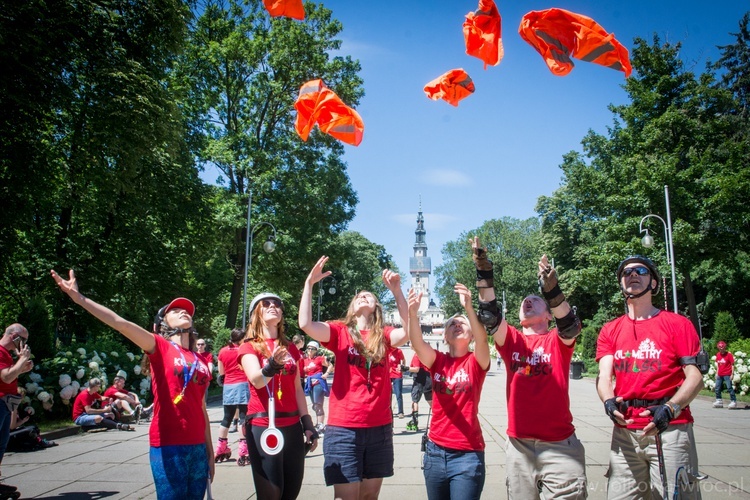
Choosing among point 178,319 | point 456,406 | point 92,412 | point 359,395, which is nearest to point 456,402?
point 456,406

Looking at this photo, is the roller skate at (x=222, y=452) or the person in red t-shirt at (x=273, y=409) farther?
the roller skate at (x=222, y=452)

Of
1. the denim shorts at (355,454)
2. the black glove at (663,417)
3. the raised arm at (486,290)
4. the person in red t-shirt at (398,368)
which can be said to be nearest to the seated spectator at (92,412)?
the person in red t-shirt at (398,368)

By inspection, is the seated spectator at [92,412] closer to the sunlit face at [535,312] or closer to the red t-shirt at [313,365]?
the red t-shirt at [313,365]

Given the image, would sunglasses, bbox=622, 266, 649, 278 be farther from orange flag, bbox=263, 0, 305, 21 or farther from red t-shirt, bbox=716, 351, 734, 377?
red t-shirt, bbox=716, 351, 734, 377

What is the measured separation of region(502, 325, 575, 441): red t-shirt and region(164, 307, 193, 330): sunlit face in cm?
227

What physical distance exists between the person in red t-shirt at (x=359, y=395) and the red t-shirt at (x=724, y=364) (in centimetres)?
1512

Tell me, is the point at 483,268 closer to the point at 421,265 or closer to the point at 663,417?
the point at 663,417

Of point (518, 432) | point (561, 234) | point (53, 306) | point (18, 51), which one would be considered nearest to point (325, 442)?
point (518, 432)

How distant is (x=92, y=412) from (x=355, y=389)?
10214mm

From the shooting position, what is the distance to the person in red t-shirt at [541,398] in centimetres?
373

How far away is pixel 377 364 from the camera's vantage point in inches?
173

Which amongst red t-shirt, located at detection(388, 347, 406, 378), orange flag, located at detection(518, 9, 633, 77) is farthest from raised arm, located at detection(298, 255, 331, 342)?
red t-shirt, located at detection(388, 347, 406, 378)

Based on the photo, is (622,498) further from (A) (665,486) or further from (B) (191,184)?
(B) (191,184)

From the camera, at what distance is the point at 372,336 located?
14.8 feet
